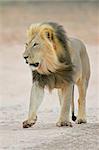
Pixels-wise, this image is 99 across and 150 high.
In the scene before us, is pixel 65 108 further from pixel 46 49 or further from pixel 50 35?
pixel 50 35

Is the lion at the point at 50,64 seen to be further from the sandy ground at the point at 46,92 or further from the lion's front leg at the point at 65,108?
the sandy ground at the point at 46,92

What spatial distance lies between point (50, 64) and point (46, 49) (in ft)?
0.64

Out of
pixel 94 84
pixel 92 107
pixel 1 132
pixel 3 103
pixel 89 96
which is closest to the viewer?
pixel 1 132

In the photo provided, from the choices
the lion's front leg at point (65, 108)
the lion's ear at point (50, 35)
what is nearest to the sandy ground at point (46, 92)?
the lion's front leg at point (65, 108)

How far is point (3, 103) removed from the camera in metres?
15.2

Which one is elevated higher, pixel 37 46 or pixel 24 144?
pixel 37 46

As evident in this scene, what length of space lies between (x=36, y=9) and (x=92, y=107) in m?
29.4

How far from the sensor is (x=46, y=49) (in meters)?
9.46

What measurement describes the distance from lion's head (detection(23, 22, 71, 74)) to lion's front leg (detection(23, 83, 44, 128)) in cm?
28

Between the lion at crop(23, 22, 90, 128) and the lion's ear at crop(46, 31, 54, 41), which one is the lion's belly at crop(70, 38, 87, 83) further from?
the lion's ear at crop(46, 31, 54, 41)

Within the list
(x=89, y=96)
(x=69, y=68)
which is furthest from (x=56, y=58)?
(x=89, y=96)

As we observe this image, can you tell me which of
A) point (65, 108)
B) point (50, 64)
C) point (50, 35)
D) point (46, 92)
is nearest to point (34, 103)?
point (65, 108)

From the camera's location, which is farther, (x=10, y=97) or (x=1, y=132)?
(x=10, y=97)

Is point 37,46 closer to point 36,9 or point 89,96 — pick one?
point 89,96
